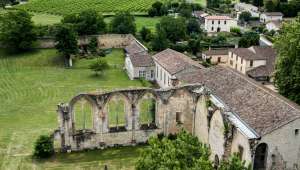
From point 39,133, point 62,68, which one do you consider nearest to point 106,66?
point 62,68

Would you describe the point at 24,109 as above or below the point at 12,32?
below

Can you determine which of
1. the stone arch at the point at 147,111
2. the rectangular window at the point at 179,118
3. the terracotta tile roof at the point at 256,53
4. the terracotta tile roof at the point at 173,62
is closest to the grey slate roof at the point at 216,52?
the terracotta tile roof at the point at 256,53

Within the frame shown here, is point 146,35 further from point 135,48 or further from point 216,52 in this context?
point 216,52

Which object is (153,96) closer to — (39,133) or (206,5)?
(39,133)

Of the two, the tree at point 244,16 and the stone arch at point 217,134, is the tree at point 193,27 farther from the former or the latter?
the stone arch at point 217,134

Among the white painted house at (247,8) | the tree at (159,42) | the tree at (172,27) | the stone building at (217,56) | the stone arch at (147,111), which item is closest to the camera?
the stone arch at (147,111)

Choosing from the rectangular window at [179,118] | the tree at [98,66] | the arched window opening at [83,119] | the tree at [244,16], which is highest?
the tree at [244,16]

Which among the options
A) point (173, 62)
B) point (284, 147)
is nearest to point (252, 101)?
point (284, 147)
